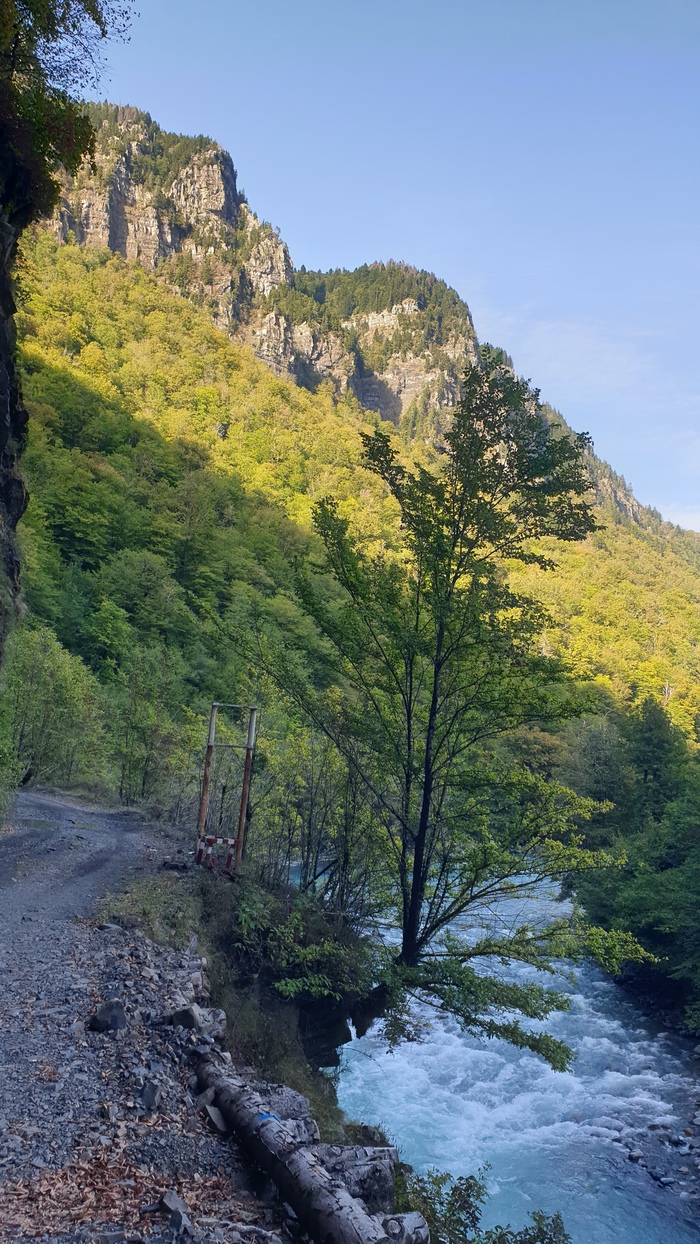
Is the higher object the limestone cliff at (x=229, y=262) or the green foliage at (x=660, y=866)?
the limestone cliff at (x=229, y=262)

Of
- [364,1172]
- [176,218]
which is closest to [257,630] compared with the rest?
[364,1172]

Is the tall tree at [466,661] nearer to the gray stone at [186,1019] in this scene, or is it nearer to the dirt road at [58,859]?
the gray stone at [186,1019]

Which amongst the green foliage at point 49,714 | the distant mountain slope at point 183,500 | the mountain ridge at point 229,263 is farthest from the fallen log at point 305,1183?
the mountain ridge at point 229,263

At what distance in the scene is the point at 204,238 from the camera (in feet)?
452

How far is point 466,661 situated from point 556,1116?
1109 centimetres

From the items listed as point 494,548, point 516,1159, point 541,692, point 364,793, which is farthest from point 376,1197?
point 516,1159

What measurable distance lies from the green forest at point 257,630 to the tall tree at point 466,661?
126 mm

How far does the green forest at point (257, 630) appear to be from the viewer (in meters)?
11.1

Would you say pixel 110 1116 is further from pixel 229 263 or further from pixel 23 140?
pixel 229 263

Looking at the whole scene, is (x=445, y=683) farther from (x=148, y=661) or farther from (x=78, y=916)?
(x=148, y=661)

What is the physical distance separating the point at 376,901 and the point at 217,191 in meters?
164

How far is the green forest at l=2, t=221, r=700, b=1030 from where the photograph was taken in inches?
439

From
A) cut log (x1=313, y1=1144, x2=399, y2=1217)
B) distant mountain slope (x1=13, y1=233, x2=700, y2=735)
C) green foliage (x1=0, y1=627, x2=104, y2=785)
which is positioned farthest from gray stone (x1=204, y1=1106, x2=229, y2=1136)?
green foliage (x1=0, y1=627, x2=104, y2=785)

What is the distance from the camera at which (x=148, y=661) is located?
124ft
